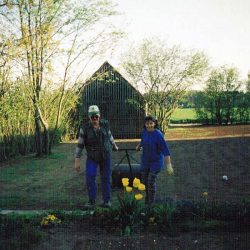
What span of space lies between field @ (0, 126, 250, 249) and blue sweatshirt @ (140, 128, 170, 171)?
634 millimetres

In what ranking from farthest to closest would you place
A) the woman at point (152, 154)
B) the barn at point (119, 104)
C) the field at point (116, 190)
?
A: the barn at point (119, 104)
the woman at point (152, 154)
the field at point (116, 190)

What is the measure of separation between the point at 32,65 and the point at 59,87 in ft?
11.7

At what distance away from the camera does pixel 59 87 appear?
1945cm

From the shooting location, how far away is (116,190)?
8.86m

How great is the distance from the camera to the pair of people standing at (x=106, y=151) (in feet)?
21.5

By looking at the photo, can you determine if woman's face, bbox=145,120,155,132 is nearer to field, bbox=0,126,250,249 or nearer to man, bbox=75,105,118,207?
man, bbox=75,105,118,207

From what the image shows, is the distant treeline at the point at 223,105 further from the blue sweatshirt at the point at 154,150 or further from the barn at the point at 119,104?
the blue sweatshirt at the point at 154,150

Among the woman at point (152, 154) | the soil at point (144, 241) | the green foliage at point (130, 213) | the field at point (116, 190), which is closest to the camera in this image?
the soil at point (144, 241)

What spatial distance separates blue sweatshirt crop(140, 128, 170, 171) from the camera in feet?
21.4

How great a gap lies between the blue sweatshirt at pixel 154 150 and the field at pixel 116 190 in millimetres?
634

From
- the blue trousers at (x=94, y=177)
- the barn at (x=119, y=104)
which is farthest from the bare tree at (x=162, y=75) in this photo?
the blue trousers at (x=94, y=177)

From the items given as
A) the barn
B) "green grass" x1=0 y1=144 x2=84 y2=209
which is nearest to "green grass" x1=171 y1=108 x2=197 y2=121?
the barn

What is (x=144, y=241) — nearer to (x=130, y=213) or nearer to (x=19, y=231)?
(x=130, y=213)

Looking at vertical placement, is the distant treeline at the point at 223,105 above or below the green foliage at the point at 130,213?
above
